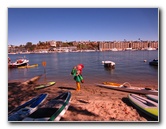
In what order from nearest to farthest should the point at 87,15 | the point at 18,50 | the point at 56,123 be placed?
A: the point at 56,123, the point at 87,15, the point at 18,50

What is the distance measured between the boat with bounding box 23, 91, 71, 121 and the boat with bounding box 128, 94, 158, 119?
125 cm

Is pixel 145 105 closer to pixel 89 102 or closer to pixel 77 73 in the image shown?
pixel 89 102

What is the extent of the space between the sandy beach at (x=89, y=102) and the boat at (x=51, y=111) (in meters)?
0.09

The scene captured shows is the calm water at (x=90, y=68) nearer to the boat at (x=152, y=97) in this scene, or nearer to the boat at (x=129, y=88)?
the boat at (x=129, y=88)

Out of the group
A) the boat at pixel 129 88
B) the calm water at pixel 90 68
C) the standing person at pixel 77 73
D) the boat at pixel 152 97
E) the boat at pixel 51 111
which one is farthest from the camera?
the calm water at pixel 90 68

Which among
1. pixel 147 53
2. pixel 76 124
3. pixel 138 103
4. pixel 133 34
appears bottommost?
pixel 76 124

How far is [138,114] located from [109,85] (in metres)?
1.23

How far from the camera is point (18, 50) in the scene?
4.44m

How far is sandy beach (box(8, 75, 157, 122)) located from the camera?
148 inches

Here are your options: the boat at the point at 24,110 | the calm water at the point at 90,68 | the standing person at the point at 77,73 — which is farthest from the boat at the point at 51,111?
the calm water at the point at 90,68

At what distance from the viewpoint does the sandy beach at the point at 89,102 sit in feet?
12.3

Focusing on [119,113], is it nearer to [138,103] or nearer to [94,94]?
[138,103]

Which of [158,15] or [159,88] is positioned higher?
[158,15]

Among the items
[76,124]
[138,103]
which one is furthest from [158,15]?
[76,124]
